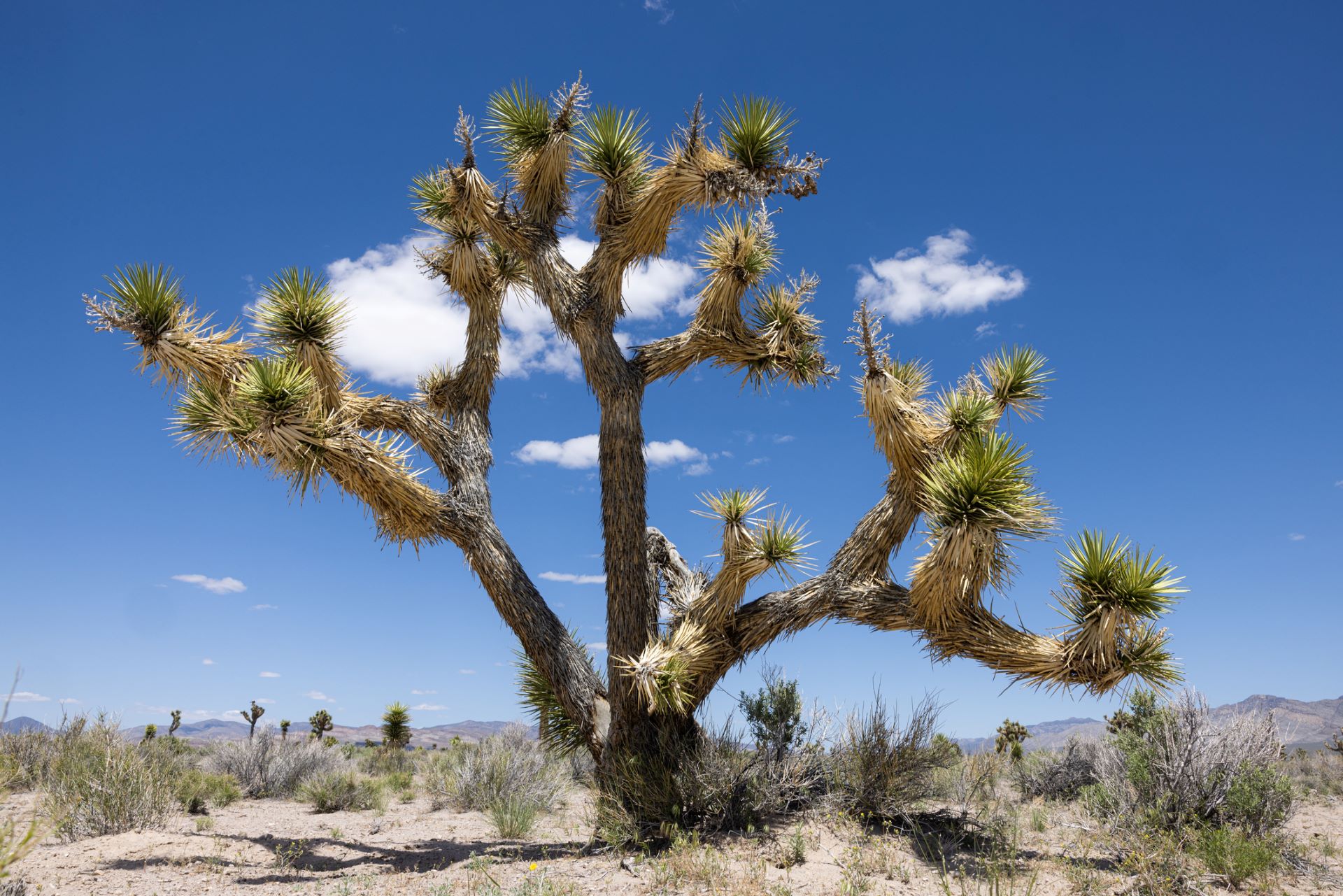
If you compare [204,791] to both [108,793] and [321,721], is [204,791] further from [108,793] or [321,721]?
[321,721]

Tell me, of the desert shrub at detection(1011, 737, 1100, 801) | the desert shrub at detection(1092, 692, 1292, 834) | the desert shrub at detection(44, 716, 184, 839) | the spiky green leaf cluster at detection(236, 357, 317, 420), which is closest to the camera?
the spiky green leaf cluster at detection(236, 357, 317, 420)

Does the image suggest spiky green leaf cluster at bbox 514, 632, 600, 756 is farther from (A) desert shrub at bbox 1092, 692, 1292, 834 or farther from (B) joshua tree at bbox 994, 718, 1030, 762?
(B) joshua tree at bbox 994, 718, 1030, 762

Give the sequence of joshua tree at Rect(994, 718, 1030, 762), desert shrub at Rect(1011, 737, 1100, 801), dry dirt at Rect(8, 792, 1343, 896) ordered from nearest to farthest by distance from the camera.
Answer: dry dirt at Rect(8, 792, 1343, 896), desert shrub at Rect(1011, 737, 1100, 801), joshua tree at Rect(994, 718, 1030, 762)

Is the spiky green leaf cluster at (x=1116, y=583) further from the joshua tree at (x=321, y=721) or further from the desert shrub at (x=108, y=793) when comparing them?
the joshua tree at (x=321, y=721)

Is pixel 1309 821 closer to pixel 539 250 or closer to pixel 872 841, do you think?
pixel 872 841

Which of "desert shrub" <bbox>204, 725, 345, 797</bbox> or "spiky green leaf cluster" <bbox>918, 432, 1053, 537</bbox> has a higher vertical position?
"spiky green leaf cluster" <bbox>918, 432, 1053, 537</bbox>

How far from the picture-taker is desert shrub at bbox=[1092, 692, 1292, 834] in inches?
331

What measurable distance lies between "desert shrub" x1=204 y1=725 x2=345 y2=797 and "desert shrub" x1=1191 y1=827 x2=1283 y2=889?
13258 millimetres

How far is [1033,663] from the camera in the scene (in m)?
7.10

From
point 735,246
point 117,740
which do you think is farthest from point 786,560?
point 117,740

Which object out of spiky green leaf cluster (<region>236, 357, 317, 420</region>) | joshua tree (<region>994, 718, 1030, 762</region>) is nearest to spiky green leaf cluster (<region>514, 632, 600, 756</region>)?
spiky green leaf cluster (<region>236, 357, 317, 420</region>)

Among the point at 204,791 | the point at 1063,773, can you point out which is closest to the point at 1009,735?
the point at 1063,773

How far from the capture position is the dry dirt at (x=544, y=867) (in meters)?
6.48

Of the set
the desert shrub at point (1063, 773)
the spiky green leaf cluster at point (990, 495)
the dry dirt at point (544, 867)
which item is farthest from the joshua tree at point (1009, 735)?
the spiky green leaf cluster at point (990, 495)
